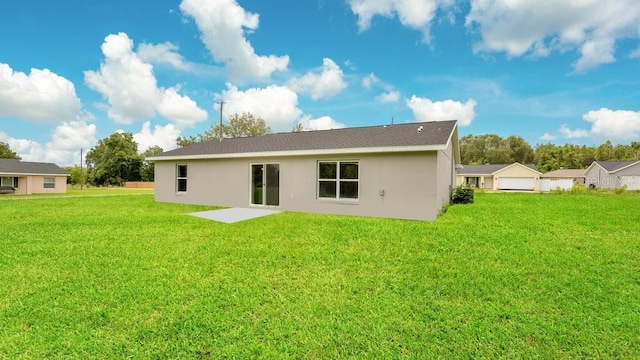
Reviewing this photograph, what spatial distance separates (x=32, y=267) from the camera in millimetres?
4914

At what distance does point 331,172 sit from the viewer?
10984mm

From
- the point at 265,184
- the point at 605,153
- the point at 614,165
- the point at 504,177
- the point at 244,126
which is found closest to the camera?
the point at 265,184

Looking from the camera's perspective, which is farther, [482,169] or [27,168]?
[482,169]

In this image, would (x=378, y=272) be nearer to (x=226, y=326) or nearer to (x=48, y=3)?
(x=226, y=326)

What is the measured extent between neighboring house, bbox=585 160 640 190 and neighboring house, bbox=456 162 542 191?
20.5 feet

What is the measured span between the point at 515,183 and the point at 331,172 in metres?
39.5

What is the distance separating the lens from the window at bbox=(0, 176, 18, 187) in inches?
1122

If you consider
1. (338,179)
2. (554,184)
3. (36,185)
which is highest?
(338,179)

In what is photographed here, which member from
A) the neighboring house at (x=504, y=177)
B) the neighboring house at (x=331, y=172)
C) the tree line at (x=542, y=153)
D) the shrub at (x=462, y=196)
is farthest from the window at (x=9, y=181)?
the tree line at (x=542, y=153)

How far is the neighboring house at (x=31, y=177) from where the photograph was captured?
28.7m

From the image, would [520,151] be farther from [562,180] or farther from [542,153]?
[562,180]

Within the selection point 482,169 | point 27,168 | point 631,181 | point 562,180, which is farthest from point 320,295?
point 562,180

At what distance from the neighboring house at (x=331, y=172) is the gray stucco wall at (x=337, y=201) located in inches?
1.2

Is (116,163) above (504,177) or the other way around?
above
